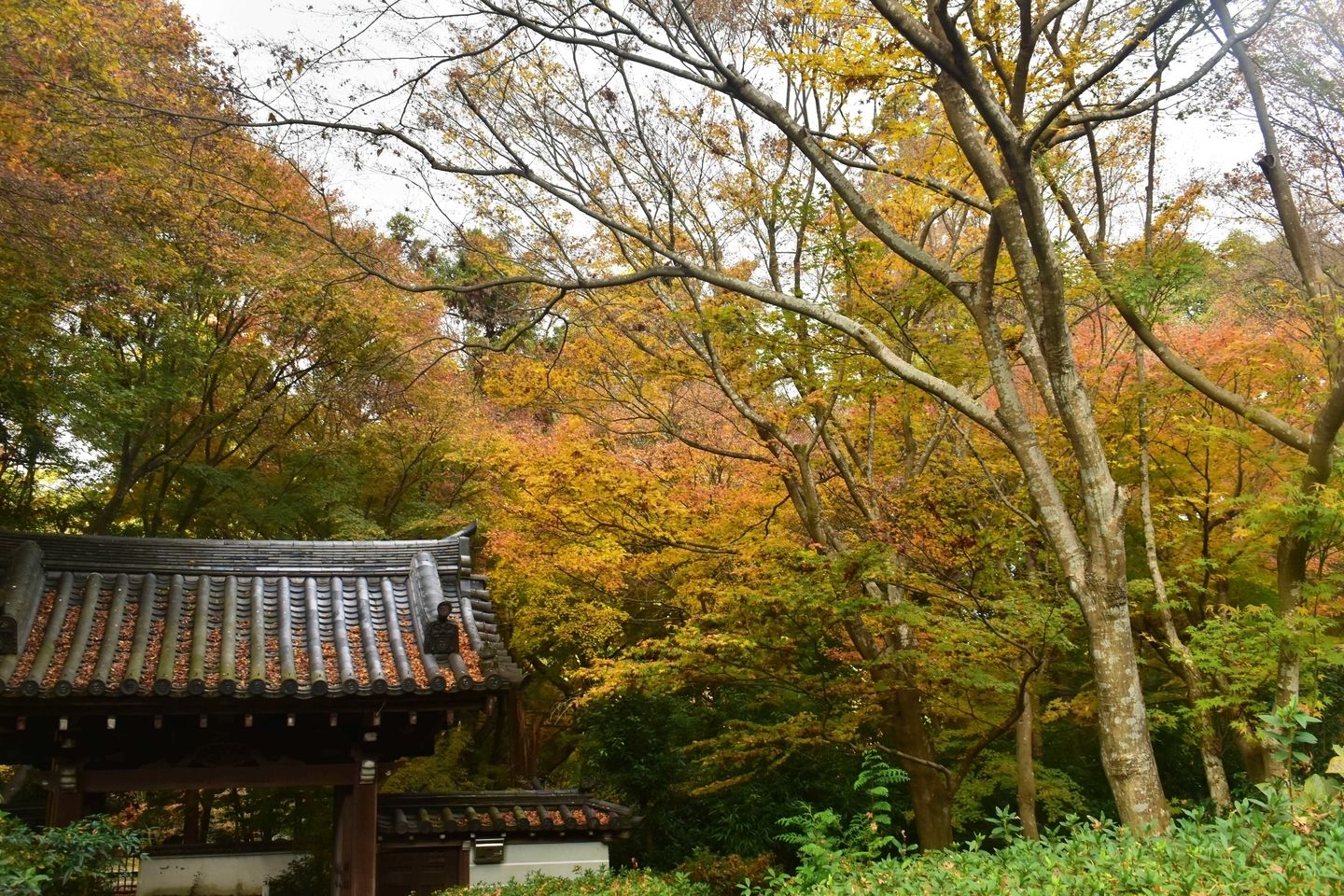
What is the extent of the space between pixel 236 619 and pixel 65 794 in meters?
1.74

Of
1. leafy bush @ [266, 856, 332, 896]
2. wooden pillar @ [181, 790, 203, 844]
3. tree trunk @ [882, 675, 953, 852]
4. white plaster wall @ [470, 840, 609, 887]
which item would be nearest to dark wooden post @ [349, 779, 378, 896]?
white plaster wall @ [470, 840, 609, 887]

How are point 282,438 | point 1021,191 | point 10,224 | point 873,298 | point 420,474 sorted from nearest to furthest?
point 1021,191 → point 10,224 → point 873,298 → point 282,438 → point 420,474

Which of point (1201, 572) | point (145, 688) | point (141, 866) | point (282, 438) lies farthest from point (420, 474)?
point (1201, 572)

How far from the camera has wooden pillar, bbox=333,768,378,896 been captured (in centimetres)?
738

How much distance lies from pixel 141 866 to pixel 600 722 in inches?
240

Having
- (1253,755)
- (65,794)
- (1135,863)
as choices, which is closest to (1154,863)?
(1135,863)

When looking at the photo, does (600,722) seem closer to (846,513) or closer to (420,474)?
(846,513)

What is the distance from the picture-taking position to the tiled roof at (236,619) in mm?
6746

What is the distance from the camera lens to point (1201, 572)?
11.1 m

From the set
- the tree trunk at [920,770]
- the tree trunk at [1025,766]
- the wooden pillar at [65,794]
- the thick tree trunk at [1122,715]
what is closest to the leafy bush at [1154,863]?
the thick tree trunk at [1122,715]

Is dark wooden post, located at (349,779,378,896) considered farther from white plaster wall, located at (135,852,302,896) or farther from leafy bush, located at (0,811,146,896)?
white plaster wall, located at (135,852,302,896)

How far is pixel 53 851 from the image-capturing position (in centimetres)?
496

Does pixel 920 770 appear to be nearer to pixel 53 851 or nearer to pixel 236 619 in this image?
pixel 236 619

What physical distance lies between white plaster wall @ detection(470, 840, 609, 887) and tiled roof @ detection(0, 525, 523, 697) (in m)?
3.37
